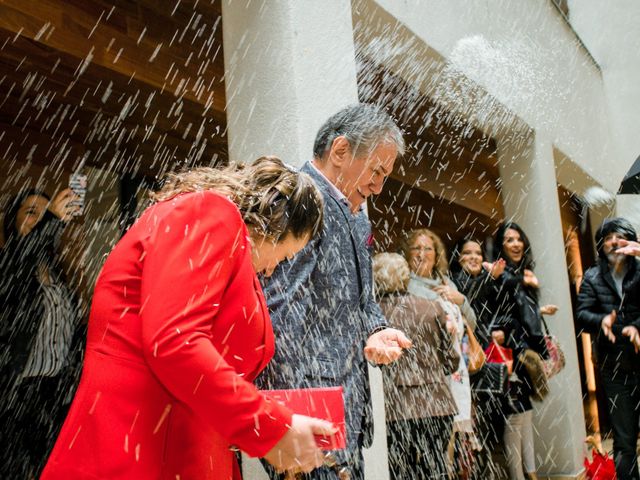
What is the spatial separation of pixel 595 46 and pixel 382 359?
13.0 meters

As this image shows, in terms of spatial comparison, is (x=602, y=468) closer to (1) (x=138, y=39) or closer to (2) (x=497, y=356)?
(2) (x=497, y=356)

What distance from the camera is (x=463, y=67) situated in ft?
21.1

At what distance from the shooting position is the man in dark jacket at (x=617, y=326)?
17.6 ft

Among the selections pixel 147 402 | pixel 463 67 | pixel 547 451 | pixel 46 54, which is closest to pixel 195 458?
pixel 147 402

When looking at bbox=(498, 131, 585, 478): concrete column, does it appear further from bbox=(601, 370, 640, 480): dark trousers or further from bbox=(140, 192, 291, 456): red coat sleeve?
bbox=(140, 192, 291, 456): red coat sleeve

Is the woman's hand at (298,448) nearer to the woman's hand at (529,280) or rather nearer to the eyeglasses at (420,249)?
the eyeglasses at (420,249)

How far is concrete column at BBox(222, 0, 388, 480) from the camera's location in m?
3.49

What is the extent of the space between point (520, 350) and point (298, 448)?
468 cm

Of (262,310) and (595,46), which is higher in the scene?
(595,46)

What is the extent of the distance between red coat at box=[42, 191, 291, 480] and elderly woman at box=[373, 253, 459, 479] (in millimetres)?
3008

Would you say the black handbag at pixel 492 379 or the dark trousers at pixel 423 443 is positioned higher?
the black handbag at pixel 492 379

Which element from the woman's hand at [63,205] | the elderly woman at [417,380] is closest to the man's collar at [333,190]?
the woman's hand at [63,205]

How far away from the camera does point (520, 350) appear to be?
590 centimetres

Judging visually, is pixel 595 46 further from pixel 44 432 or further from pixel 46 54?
pixel 44 432
